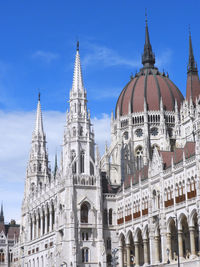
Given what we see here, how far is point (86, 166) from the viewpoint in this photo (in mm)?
92875

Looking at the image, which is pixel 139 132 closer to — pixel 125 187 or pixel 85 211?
pixel 125 187

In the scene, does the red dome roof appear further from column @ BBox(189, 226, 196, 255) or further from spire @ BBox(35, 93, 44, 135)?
column @ BBox(189, 226, 196, 255)

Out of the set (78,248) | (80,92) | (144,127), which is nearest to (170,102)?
(144,127)

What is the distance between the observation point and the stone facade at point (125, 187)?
73.6 meters

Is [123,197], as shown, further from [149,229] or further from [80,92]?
[80,92]

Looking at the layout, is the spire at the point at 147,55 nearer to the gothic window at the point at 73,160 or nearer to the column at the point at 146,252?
the gothic window at the point at 73,160

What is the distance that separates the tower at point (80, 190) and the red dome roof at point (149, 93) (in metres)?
20.8

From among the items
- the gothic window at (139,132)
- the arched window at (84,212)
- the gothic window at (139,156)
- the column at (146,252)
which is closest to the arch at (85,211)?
the arched window at (84,212)

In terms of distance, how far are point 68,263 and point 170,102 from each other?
151 ft

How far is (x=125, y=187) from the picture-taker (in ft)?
297

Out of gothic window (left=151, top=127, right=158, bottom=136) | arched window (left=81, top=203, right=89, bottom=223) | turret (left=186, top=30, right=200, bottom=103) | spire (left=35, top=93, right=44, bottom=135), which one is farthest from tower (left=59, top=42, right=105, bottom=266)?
spire (left=35, top=93, right=44, bottom=135)

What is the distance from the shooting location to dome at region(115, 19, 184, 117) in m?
115

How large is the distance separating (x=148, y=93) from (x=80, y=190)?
115 ft

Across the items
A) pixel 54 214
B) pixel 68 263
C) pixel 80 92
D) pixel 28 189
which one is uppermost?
pixel 80 92
